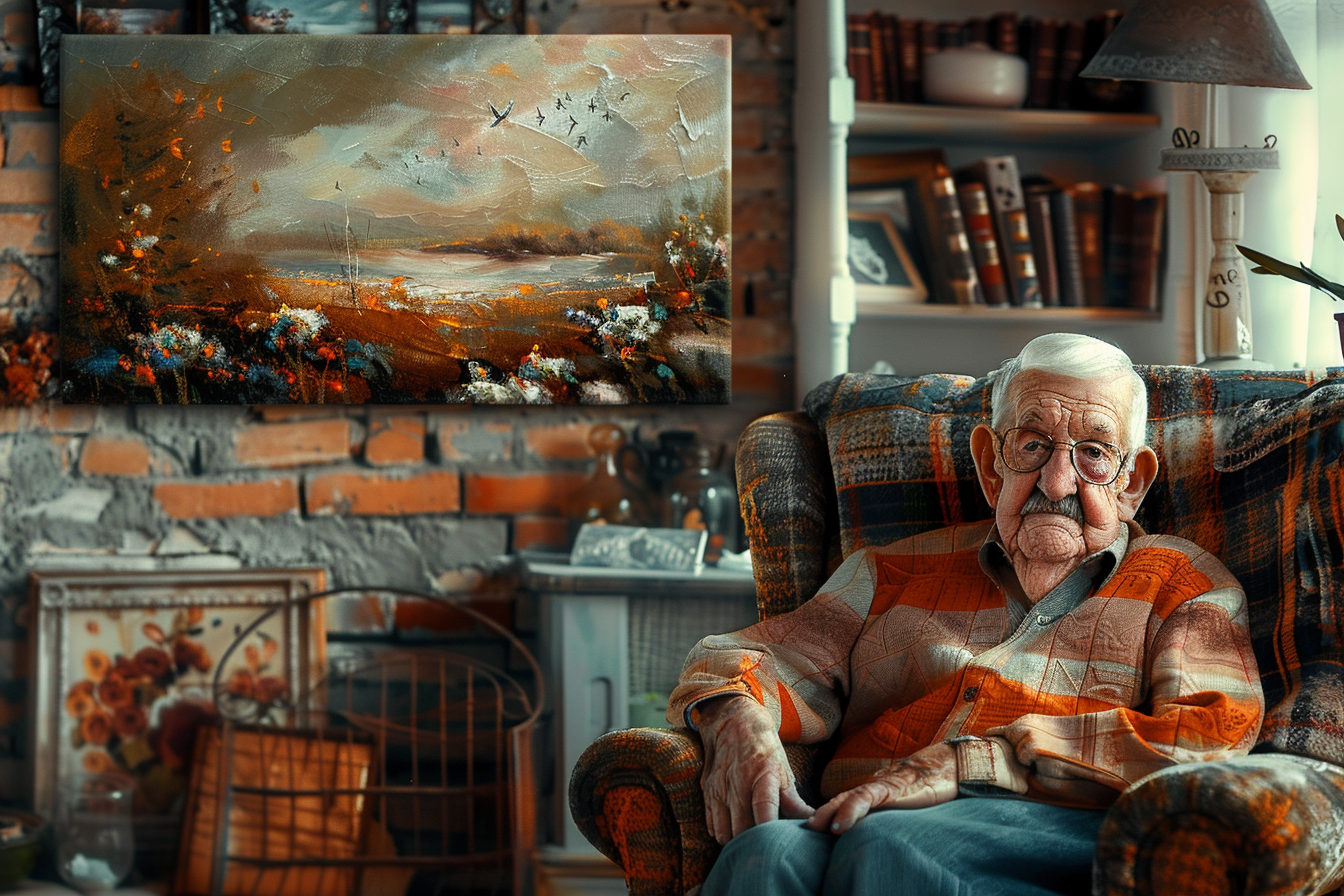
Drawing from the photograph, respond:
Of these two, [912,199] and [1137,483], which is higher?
[912,199]

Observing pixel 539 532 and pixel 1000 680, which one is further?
pixel 539 532

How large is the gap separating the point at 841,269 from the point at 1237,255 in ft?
2.18

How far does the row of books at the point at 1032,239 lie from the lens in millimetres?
2291

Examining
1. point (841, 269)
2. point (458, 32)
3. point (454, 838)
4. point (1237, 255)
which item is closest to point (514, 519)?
point (454, 838)

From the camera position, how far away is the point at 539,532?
7.83 ft

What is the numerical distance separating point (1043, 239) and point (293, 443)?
152 centimetres

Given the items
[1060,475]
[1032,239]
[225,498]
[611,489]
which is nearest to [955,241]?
[1032,239]

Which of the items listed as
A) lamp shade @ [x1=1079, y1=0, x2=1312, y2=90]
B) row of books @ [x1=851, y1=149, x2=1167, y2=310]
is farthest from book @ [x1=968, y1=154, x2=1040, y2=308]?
lamp shade @ [x1=1079, y1=0, x2=1312, y2=90]

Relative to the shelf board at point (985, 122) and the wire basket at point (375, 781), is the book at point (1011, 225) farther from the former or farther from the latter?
the wire basket at point (375, 781)

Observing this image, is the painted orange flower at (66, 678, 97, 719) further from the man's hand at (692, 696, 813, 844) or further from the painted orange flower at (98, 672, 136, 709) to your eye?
the man's hand at (692, 696, 813, 844)

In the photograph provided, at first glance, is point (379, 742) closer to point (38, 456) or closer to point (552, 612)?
point (552, 612)

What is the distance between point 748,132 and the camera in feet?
7.83

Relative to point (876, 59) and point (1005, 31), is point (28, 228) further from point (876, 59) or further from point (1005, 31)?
point (1005, 31)

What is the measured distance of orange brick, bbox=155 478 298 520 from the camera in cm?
237
